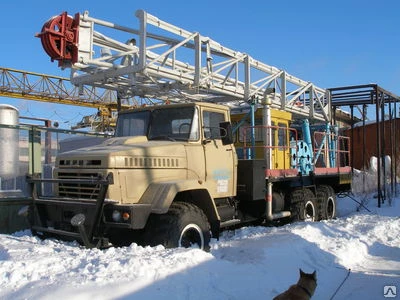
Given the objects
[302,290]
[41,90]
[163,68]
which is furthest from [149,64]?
[41,90]

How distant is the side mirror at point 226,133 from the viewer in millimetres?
7965

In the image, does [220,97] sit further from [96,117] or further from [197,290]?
[96,117]

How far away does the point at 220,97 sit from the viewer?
10242 millimetres

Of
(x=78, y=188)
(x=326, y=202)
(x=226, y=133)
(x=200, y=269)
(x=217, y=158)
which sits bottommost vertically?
(x=200, y=269)

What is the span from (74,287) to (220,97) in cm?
645

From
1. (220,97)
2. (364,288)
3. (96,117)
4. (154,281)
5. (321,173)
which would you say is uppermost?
(96,117)

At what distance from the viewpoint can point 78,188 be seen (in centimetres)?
689

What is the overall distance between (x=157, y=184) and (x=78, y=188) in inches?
47.7

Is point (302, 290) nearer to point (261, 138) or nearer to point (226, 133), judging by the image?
point (226, 133)

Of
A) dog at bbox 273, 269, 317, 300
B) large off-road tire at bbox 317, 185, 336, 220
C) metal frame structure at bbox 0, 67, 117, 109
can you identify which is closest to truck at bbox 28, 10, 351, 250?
large off-road tire at bbox 317, 185, 336, 220

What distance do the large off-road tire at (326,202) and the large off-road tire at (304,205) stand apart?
490mm

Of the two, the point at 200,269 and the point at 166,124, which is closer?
the point at 200,269

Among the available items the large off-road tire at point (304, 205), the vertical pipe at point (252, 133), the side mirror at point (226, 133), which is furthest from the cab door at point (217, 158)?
the large off-road tire at point (304, 205)

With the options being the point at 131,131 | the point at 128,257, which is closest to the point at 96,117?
the point at 131,131
